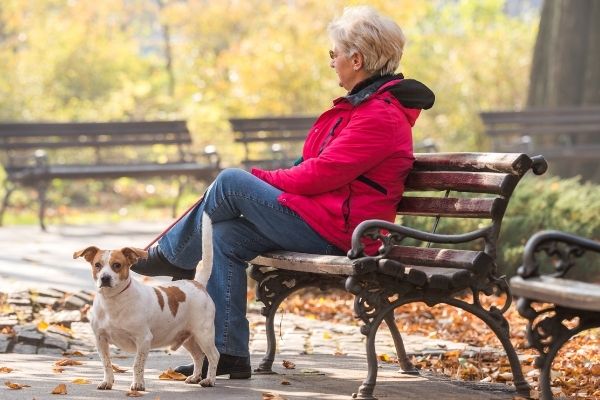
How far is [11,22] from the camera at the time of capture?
1103 inches

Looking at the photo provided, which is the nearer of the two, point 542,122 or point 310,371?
point 310,371

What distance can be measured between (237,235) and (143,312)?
618 millimetres

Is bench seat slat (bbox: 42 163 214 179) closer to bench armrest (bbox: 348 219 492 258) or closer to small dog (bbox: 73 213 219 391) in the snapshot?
small dog (bbox: 73 213 219 391)

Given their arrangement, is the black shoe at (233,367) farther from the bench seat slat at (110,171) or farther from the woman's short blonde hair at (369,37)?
the bench seat slat at (110,171)

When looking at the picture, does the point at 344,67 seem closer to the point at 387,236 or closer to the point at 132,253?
the point at 387,236

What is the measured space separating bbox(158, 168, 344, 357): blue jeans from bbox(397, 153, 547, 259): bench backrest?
1.55 feet

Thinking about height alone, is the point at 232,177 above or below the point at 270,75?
below

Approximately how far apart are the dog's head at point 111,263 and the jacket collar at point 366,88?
109 centimetres

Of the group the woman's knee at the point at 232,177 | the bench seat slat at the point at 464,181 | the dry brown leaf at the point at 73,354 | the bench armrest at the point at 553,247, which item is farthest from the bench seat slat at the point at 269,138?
the bench armrest at the point at 553,247

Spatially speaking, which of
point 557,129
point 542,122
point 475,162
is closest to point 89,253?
point 475,162

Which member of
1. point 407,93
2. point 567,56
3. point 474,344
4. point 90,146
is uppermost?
point 567,56

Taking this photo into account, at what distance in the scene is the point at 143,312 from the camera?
524 cm

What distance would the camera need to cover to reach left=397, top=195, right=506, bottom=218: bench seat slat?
525 centimetres

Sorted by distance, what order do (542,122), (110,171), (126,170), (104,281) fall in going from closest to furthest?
(104,281) < (110,171) < (126,170) < (542,122)
